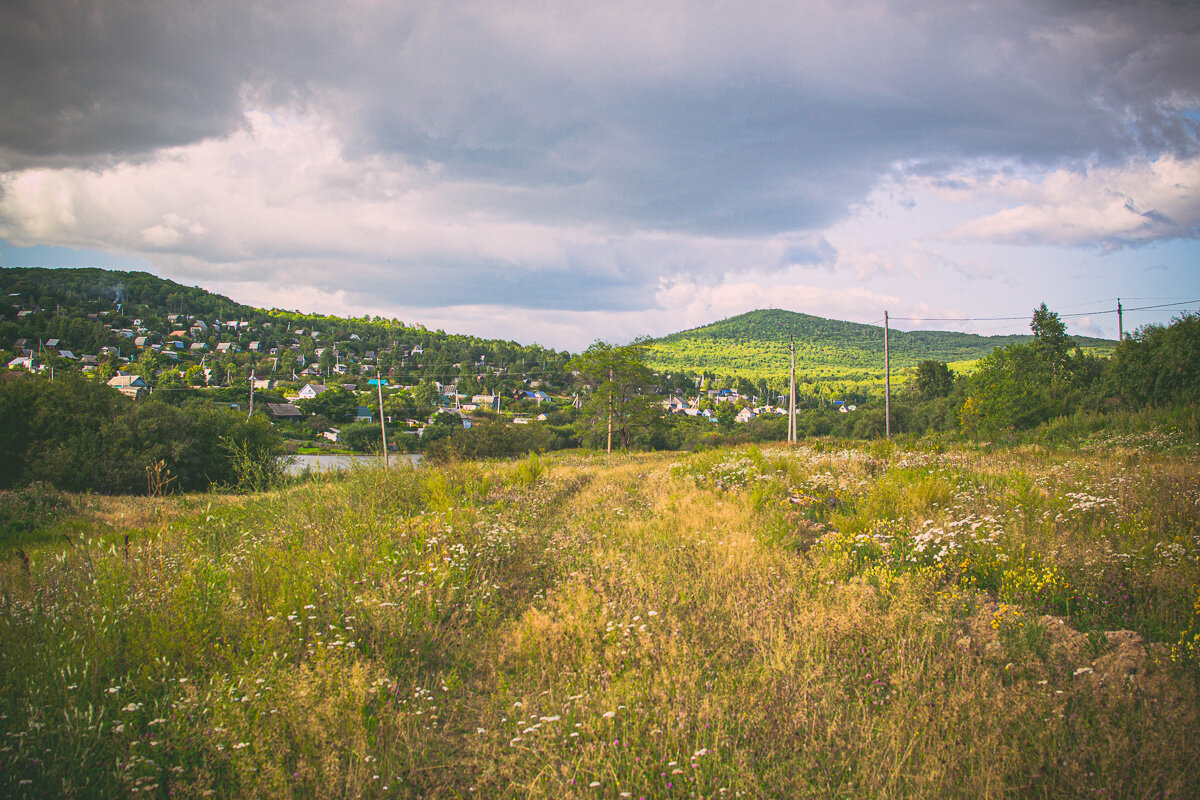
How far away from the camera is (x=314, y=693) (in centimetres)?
311

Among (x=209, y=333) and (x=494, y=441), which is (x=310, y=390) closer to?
(x=209, y=333)

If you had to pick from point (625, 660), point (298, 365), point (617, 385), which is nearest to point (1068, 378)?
point (617, 385)

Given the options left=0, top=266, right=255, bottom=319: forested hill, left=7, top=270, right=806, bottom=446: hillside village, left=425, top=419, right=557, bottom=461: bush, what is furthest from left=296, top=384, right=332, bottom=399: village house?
left=425, top=419, right=557, bottom=461: bush

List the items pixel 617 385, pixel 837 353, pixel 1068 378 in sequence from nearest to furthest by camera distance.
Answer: pixel 617 385, pixel 1068 378, pixel 837 353

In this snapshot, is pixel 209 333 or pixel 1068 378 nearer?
pixel 1068 378

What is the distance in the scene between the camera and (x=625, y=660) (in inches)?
151

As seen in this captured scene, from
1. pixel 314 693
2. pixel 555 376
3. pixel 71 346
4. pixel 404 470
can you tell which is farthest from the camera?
pixel 555 376

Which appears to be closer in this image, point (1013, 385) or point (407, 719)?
point (407, 719)

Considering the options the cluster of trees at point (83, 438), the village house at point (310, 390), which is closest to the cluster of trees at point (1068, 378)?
the cluster of trees at point (83, 438)

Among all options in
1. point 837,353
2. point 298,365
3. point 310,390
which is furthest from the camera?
point 837,353

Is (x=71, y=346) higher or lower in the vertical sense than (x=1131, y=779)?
higher

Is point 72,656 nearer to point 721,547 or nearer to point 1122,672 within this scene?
point 721,547

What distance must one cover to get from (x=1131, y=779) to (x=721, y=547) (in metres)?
3.98

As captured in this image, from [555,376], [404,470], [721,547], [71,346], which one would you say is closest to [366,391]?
[555,376]
